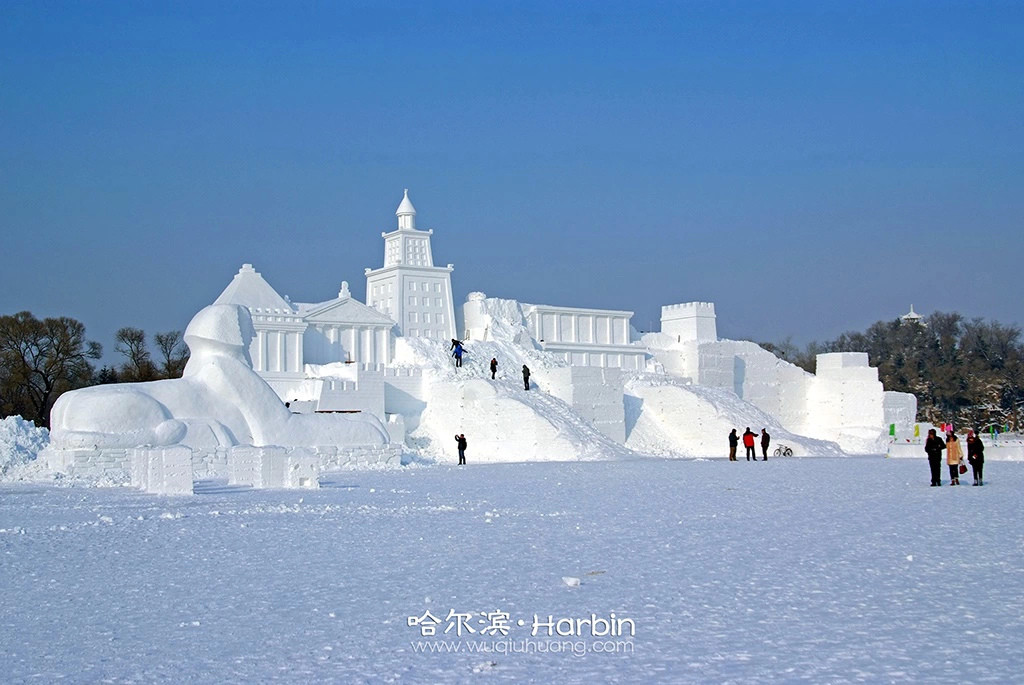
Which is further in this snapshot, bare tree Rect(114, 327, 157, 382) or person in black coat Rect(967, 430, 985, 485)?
bare tree Rect(114, 327, 157, 382)

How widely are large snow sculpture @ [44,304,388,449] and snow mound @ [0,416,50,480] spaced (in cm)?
103

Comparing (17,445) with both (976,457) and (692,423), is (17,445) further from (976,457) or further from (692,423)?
(692,423)

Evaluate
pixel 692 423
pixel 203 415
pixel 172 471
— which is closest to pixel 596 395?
pixel 692 423

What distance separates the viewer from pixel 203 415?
22.3m

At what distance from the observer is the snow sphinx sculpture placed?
2095 centimetres

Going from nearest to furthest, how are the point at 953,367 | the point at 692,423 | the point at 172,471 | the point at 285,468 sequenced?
the point at 172,471, the point at 285,468, the point at 692,423, the point at 953,367

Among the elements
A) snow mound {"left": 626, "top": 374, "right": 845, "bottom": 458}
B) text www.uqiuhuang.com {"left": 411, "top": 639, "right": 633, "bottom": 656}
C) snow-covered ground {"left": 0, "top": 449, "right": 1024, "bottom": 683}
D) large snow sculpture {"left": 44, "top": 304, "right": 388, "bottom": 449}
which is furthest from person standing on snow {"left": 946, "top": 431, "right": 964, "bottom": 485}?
snow mound {"left": 626, "top": 374, "right": 845, "bottom": 458}

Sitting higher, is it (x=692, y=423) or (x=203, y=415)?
(x=203, y=415)

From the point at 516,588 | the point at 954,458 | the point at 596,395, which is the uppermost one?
the point at 596,395

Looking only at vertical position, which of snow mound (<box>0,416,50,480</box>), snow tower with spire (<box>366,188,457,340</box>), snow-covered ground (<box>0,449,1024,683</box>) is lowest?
snow-covered ground (<box>0,449,1024,683</box>)

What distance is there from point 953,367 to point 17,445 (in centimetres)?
4694

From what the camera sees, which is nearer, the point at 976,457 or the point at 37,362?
the point at 976,457

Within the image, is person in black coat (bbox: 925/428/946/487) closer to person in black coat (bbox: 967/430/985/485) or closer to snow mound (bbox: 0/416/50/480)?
person in black coat (bbox: 967/430/985/485)

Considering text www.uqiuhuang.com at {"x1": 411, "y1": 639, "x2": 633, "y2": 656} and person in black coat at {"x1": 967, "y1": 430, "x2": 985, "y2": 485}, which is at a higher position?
person in black coat at {"x1": 967, "y1": 430, "x2": 985, "y2": 485}
